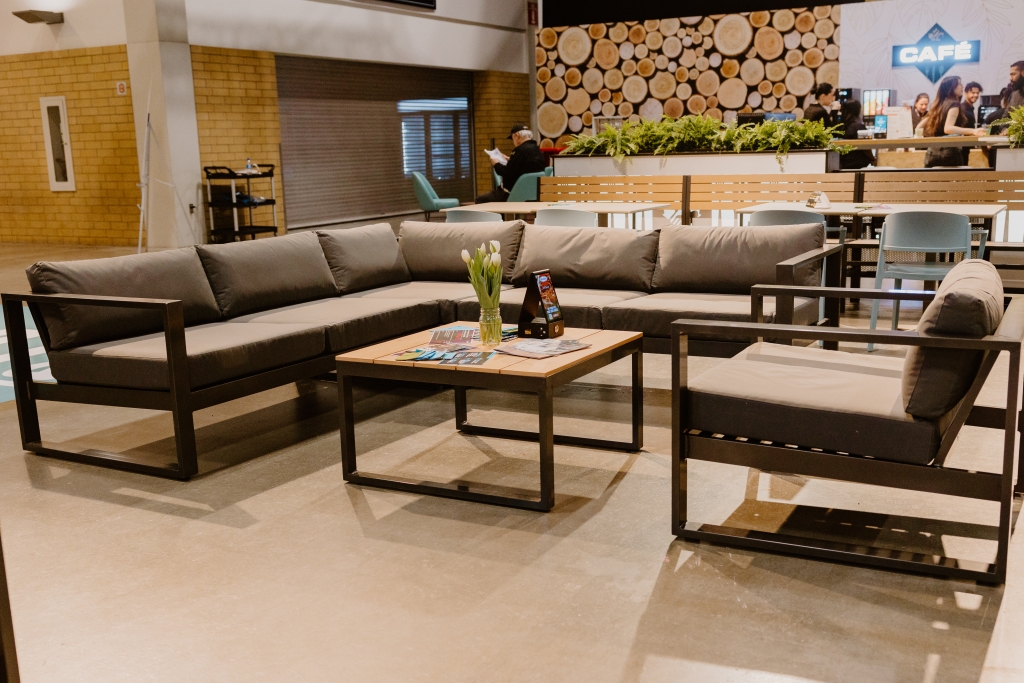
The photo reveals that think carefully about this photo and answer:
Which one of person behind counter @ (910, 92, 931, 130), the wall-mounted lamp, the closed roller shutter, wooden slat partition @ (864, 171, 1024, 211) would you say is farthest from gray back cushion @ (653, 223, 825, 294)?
the wall-mounted lamp

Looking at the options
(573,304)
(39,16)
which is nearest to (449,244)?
(573,304)

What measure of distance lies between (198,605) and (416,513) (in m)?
0.86

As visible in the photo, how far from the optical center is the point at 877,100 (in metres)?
12.9

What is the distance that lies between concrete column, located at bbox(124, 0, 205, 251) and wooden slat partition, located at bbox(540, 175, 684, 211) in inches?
164

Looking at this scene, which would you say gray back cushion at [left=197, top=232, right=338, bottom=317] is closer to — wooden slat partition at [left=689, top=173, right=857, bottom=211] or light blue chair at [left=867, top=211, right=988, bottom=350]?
light blue chair at [left=867, top=211, right=988, bottom=350]

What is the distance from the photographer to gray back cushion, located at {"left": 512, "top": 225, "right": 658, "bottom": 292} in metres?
5.20

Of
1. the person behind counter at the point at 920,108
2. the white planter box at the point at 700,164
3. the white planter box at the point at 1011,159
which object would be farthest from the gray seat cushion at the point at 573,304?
the person behind counter at the point at 920,108

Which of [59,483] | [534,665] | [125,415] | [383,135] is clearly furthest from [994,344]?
[383,135]

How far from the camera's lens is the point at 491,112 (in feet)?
53.2

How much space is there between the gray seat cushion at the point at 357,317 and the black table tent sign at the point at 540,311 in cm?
106

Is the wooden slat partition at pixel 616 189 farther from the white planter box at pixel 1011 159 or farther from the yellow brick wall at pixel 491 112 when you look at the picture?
the yellow brick wall at pixel 491 112

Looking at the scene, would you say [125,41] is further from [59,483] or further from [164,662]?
[164,662]

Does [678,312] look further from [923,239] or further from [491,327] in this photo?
[923,239]

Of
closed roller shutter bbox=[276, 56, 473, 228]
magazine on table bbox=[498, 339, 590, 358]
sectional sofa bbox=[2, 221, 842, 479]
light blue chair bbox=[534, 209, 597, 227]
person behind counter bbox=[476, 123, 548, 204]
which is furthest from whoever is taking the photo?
closed roller shutter bbox=[276, 56, 473, 228]
